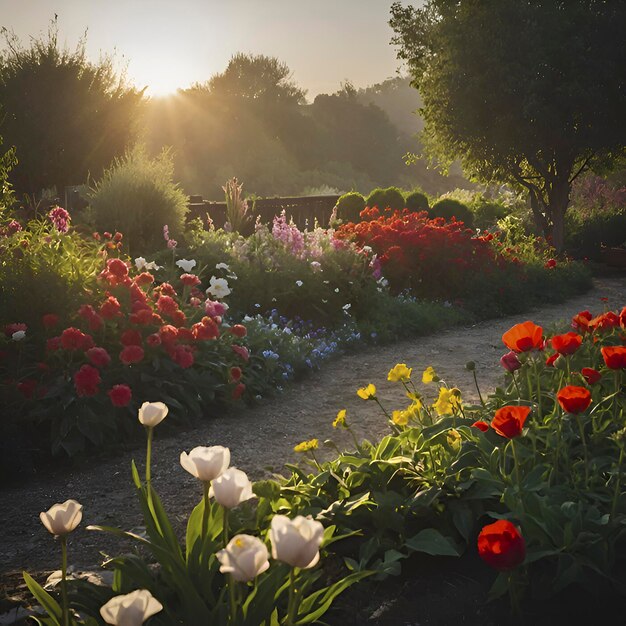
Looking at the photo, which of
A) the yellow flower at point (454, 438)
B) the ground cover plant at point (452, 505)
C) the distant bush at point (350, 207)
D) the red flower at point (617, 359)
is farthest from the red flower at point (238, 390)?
the distant bush at point (350, 207)

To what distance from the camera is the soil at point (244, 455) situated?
9.23 ft

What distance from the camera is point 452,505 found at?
2.45 meters

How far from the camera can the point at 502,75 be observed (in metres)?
12.9

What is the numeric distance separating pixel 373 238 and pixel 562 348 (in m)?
6.92

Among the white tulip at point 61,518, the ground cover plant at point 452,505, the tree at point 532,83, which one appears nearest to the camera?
the white tulip at point 61,518

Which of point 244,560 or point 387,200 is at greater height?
point 387,200

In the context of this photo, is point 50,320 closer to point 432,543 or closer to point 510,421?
point 432,543

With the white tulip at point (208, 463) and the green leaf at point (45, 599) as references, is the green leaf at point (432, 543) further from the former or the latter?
the green leaf at point (45, 599)

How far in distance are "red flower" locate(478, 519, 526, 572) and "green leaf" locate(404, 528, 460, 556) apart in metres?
0.53

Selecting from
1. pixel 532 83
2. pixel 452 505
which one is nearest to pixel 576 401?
pixel 452 505

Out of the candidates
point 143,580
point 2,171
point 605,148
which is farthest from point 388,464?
point 605,148

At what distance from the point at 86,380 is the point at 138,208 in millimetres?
5353

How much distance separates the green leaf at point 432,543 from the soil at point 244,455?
13cm

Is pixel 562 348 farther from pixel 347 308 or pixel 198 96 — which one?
pixel 198 96
